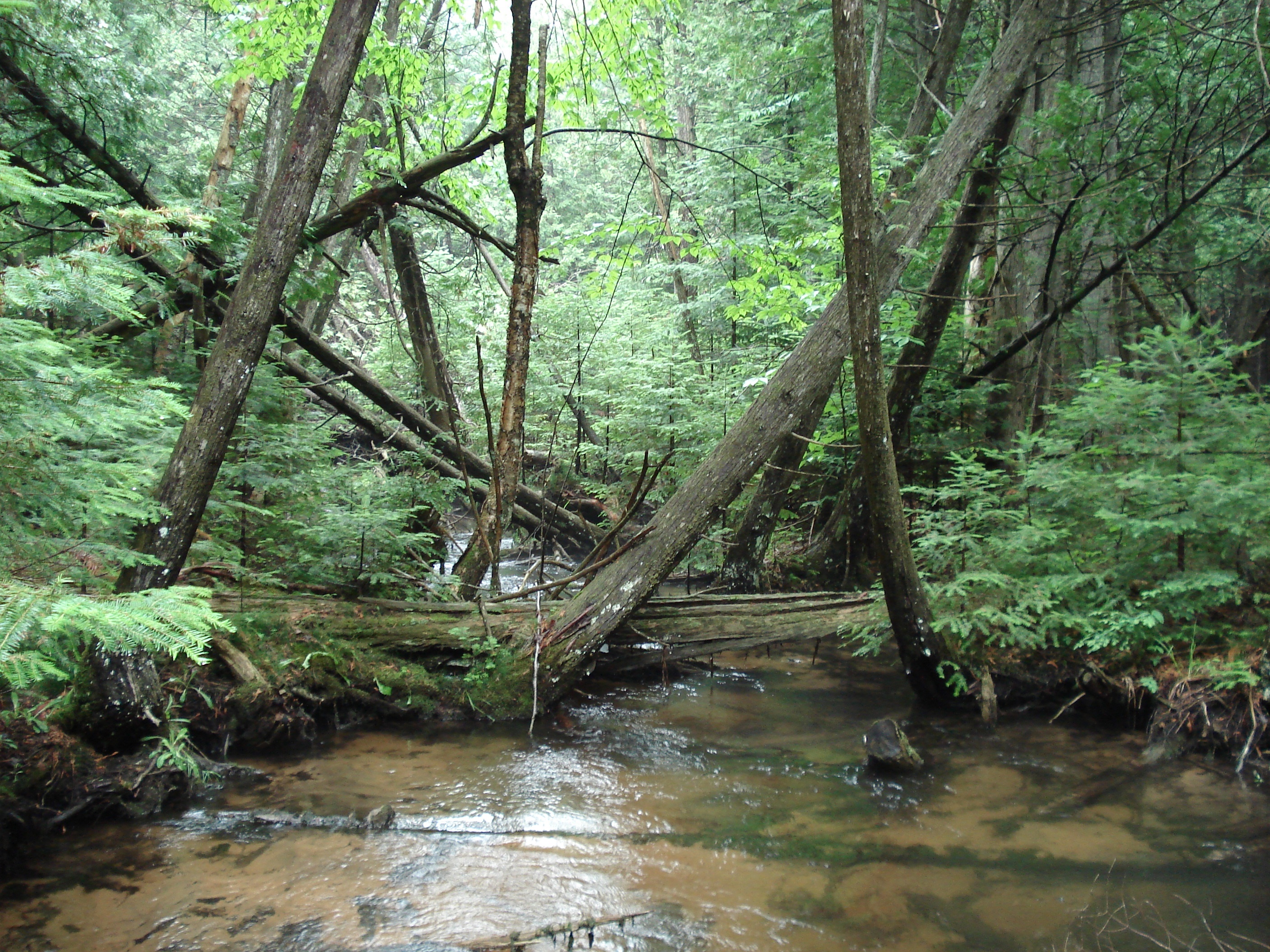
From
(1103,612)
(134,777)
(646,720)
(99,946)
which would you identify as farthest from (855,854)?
(134,777)

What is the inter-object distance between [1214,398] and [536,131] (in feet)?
19.3

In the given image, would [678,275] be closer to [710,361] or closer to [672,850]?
[710,361]

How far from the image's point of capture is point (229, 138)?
8711mm

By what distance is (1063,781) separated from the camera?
476 cm

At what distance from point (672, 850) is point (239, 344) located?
3859 millimetres

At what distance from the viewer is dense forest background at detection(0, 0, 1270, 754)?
3635 millimetres

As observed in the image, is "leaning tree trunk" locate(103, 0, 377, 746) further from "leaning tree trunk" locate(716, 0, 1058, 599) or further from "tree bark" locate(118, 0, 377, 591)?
"leaning tree trunk" locate(716, 0, 1058, 599)

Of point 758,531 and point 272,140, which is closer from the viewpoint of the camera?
point 758,531

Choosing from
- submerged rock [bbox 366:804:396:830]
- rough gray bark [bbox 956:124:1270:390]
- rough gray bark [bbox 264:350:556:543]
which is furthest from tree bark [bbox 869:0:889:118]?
submerged rock [bbox 366:804:396:830]

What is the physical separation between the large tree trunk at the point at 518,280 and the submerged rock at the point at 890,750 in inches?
130

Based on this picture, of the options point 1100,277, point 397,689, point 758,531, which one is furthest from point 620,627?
point 1100,277

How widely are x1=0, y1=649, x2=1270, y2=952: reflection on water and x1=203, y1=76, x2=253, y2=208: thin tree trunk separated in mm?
6742

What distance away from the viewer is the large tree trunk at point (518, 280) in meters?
6.04

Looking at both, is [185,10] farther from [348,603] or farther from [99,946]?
[99,946]
